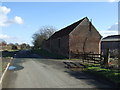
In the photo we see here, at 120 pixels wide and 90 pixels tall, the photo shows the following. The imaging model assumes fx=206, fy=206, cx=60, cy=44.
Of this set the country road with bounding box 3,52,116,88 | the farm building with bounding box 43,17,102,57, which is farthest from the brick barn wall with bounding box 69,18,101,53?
the country road with bounding box 3,52,116,88

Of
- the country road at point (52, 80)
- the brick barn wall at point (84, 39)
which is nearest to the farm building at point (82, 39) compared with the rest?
the brick barn wall at point (84, 39)

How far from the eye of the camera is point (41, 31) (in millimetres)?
87875

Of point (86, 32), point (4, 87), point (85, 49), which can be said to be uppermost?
point (86, 32)

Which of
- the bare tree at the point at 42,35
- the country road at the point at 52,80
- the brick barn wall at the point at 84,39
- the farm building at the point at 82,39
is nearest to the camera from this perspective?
the country road at the point at 52,80

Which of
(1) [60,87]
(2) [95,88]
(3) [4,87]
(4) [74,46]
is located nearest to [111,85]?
(2) [95,88]

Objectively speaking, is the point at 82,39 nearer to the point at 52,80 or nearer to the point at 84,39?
the point at 84,39

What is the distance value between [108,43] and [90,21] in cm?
1606

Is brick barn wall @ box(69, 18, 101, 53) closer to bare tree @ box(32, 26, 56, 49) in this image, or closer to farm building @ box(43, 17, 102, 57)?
farm building @ box(43, 17, 102, 57)

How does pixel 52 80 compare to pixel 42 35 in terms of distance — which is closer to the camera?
pixel 52 80

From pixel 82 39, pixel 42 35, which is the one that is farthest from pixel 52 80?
pixel 42 35

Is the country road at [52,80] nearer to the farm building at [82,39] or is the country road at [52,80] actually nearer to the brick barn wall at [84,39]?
the farm building at [82,39]

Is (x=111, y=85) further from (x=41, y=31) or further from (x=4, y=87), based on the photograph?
(x=41, y=31)

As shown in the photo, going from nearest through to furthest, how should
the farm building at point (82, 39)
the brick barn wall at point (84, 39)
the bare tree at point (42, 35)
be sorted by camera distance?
the farm building at point (82, 39)
the brick barn wall at point (84, 39)
the bare tree at point (42, 35)

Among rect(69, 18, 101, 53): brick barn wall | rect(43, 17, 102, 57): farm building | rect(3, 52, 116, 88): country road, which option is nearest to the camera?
rect(3, 52, 116, 88): country road
